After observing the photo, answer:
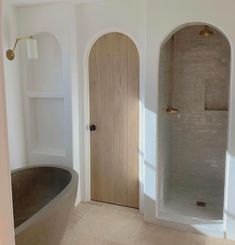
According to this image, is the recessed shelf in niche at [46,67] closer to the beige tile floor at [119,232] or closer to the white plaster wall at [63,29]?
the white plaster wall at [63,29]

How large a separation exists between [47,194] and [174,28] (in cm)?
225

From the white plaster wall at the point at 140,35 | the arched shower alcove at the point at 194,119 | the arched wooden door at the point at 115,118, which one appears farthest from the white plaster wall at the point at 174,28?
the arched shower alcove at the point at 194,119

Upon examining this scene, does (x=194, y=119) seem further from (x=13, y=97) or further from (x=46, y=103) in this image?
(x=13, y=97)

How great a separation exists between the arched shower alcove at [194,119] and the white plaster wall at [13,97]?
1846 millimetres

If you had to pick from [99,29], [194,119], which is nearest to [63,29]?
[99,29]

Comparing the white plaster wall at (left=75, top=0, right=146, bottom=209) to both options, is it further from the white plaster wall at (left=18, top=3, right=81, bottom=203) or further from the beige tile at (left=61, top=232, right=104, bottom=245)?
the beige tile at (left=61, top=232, right=104, bottom=245)

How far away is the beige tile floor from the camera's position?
9.37 ft

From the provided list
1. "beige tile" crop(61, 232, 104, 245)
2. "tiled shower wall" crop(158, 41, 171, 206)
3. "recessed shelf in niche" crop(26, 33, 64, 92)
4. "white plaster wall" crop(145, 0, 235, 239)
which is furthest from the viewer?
"recessed shelf in niche" crop(26, 33, 64, 92)

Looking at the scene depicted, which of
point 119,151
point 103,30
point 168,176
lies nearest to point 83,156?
point 119,151

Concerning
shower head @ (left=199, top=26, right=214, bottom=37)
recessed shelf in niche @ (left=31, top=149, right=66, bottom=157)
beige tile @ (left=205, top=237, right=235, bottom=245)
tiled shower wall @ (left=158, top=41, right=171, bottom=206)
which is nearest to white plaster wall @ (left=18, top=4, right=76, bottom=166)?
recessed shelf in niche @ (left=31, top=149, right=66, bottom=157)

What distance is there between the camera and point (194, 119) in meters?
3.96

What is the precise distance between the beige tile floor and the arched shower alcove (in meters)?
0.45

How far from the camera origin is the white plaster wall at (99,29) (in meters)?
3.15

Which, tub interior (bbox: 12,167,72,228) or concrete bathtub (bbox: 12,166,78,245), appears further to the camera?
tub interior (bbox: 12,167,72,228)
